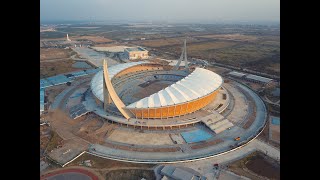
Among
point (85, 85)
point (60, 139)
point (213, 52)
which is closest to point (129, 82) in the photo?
point (85, 85)

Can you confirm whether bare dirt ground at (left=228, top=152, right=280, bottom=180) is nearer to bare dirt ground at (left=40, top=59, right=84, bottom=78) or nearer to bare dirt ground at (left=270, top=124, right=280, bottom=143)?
bare dirt ground at (left=270, top=124, right=280, bottom=143)

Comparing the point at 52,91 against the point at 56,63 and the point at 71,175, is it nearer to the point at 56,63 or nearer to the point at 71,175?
the point at 71,175

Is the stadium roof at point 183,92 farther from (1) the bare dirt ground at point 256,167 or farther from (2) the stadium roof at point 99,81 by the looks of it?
(1) the bare dirt ground at point 256,167

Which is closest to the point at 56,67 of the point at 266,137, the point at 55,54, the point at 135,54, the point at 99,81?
the point at 55,54

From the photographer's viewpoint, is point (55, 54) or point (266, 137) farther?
point (55, 54)

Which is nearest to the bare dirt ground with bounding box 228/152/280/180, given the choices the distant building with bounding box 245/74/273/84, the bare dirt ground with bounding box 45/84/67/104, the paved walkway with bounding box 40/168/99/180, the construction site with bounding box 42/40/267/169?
the construction site with bounding box 42/40/267/169
